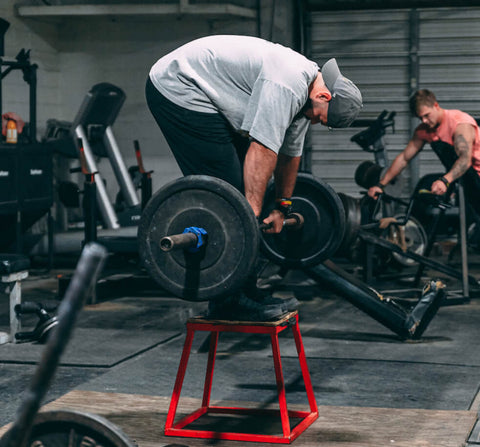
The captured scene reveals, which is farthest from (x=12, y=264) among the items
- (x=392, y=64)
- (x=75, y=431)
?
(x=392, y=64)

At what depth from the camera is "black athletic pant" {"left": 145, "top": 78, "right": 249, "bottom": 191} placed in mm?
2609

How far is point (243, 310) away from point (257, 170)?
19.1 inches

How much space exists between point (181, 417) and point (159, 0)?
6731 mm

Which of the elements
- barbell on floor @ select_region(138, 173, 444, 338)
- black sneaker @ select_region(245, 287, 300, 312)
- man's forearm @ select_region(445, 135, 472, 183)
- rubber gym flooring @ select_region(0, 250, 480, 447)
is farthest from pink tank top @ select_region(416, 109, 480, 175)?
barbell on floor @ select_region(138, 173, 444, 338)

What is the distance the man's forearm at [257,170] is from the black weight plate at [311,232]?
63cm

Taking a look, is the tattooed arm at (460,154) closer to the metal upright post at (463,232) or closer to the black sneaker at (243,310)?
the metal upright post at (463,232)

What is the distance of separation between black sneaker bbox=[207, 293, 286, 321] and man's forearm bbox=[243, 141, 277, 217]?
1.16ft

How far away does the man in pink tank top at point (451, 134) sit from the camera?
4836mm

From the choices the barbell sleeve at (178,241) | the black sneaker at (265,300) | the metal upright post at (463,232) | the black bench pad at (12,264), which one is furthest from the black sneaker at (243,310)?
the metal upright post at (463,232)

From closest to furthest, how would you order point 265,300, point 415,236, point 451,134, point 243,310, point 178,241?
point 178,241, point 243,310, point 265,300, point 451,134, point 415,236

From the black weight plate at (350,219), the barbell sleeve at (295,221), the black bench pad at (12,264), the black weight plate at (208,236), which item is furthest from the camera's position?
the black weight plate at (350,219)

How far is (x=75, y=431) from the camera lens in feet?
4.50

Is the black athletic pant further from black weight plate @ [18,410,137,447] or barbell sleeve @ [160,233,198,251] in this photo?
black weight plate @ [18,410,137,447]

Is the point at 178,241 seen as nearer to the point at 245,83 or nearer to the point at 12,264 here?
the point at 245,83
